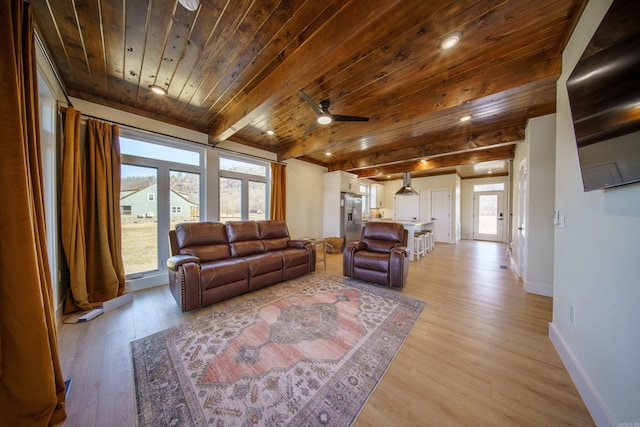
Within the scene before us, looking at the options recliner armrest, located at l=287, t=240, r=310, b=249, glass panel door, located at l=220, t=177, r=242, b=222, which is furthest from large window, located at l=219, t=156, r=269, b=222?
recliner armrest, located at l=287, t=240, r=310, b=249

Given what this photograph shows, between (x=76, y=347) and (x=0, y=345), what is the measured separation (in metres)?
0.96

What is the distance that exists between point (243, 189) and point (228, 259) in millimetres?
1877

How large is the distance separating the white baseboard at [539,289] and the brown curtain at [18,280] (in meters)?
4.95

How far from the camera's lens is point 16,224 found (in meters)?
1.06

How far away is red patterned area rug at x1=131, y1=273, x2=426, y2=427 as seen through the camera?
3.88 ft

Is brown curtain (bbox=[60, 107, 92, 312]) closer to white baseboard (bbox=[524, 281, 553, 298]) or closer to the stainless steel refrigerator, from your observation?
the stainless steel refrigerator

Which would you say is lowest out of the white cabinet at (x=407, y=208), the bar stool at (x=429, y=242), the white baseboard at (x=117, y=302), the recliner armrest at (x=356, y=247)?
the white baseboard at (x=117, y=302)

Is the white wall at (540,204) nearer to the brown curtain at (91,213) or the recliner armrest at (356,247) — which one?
the recliner armrest at (356,247)

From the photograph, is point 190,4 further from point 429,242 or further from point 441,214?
point 441,214

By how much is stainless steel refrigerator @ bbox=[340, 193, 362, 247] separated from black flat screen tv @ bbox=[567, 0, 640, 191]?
4.60m

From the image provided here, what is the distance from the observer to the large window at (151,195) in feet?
9.69

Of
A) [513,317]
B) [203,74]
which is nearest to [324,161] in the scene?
[203,74]

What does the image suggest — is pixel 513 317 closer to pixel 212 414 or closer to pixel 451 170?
pixel 212 414

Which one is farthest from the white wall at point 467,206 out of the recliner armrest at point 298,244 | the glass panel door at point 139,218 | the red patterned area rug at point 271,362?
the glass panel door at point 139,218
